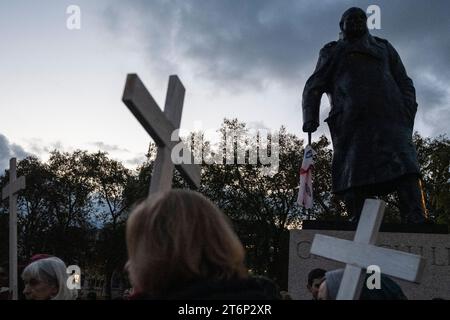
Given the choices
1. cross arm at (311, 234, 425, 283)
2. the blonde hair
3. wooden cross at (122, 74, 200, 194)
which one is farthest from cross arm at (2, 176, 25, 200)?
the blonde hair

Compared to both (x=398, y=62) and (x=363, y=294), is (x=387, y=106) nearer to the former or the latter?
(x=398, y=62)

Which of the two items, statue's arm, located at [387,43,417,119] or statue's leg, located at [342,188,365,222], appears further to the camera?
statue's arm, located at [387,43,417,119]

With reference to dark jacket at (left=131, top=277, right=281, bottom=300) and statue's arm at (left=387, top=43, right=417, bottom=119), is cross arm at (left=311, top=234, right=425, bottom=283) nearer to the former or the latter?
dark jacket at (left=131, top=277, right=281, bottom=300)

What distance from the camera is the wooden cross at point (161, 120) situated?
2869 mm

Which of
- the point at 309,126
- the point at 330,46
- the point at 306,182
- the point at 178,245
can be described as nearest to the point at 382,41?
the point at 330,46

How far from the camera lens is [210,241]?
1.58 m

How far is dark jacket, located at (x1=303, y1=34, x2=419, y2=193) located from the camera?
6484 mm

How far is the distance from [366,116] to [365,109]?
0.26 ft

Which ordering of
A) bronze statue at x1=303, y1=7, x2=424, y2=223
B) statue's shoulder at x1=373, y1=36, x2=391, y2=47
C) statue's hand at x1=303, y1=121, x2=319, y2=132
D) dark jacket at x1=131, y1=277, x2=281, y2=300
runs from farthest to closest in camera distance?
statue's shoulder at x1=373, y1=36, x2=391, y2=47
statue's hand at x1=303, y1=121, x2=319, y2=132
bronze statue at x1=303, y1=7, x2=424, y2=223
dark jacket at x1=131, y1=277, x2=281, y2=300

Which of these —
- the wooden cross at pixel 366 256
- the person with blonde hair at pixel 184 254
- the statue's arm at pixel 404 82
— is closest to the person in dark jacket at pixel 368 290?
the wooden cross at pixel 366 256

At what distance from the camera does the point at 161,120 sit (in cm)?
342

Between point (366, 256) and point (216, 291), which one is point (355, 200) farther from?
point (216, 291)

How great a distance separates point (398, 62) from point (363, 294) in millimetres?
4932
